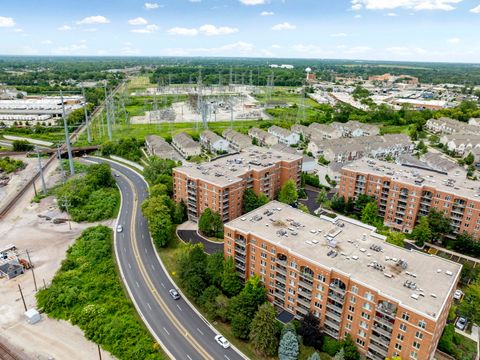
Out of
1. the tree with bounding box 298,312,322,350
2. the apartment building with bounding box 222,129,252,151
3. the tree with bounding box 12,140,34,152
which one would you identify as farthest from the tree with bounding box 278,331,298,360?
the tree with bounding box 12,140,34,152

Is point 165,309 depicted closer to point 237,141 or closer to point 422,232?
point 422,232

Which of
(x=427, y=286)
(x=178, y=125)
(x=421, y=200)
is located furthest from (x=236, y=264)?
(x=178, y=125)

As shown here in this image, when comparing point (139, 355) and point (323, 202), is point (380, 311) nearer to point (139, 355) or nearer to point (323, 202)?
point (139, 355)

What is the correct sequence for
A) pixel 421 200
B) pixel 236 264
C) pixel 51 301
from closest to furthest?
pixel 51 301
pixel 236 264
pixel 421 200

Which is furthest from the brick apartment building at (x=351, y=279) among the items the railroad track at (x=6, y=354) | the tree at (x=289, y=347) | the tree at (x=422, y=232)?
the railroad track at (x=6, y=354)

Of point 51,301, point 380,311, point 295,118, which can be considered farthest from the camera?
point 295,118

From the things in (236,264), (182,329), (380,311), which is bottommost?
(182,329)
